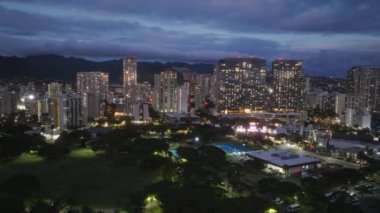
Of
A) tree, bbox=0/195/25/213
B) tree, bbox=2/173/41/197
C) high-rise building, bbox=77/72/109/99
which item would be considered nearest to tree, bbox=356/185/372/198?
tree, bbox=0/195/25/213

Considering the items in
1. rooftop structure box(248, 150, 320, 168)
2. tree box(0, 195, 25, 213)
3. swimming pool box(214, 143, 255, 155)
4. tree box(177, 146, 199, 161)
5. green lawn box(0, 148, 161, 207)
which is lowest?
swimming pool box(214, 143, 255, 155)

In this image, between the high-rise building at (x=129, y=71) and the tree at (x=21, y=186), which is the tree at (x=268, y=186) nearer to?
the tree at (x=21, y=186)

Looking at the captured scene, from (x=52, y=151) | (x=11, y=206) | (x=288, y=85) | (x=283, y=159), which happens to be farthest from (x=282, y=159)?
(x=288, y=85)

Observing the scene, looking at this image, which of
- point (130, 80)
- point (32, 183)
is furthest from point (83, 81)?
point (32, 183)

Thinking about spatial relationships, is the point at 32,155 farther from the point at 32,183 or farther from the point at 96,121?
the point at 96,121

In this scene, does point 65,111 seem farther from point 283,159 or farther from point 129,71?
point 129,71

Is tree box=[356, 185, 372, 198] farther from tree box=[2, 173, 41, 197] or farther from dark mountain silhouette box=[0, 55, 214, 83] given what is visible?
dark mountain silhouette box=[0, 55, 214, 83]
